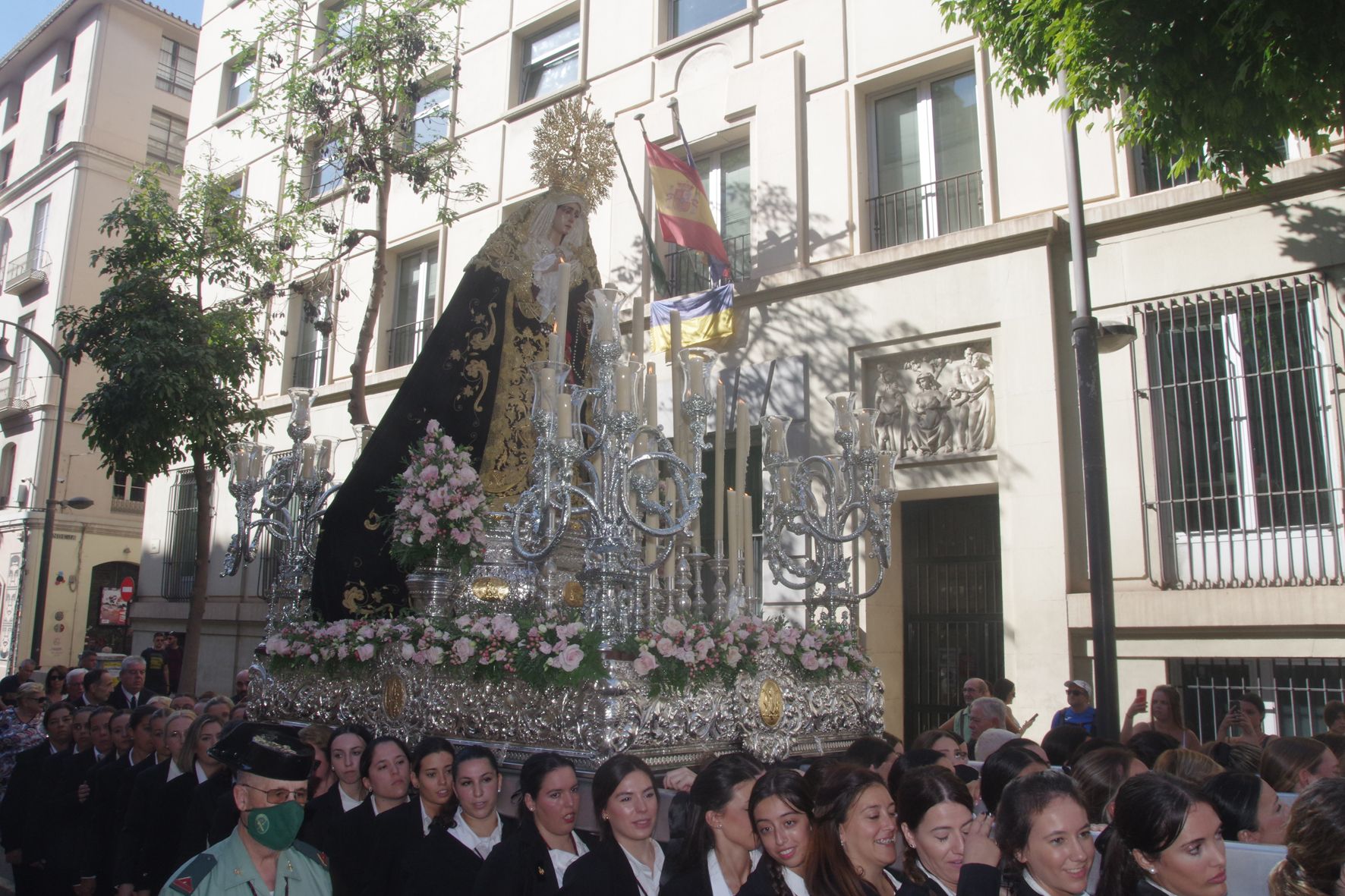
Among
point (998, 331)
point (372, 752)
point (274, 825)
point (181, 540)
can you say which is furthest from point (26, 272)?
point (274, 825)

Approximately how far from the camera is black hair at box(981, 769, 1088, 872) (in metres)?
2.88

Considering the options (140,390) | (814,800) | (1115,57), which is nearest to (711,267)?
(1115,57)

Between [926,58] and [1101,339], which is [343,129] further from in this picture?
[1101,339]

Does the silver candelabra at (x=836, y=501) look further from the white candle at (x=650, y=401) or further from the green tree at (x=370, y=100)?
the green tree at (x=370, y=100)

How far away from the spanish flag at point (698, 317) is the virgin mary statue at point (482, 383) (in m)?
3.58

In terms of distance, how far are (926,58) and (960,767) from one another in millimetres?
8874

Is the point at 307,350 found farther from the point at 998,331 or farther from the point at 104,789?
the point at 104,789

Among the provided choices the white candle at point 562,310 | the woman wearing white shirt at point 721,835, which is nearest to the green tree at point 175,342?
the white candle at point 562,310

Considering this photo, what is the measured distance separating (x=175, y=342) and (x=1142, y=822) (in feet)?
41.5

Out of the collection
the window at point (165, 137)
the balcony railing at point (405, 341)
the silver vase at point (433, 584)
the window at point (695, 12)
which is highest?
the window at point (165, 137)

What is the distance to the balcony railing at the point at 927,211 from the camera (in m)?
11.3

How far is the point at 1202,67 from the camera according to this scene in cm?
636

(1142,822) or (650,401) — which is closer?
(1142,822)

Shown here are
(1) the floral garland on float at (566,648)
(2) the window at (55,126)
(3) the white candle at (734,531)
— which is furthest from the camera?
(2) the window at (55,126)
